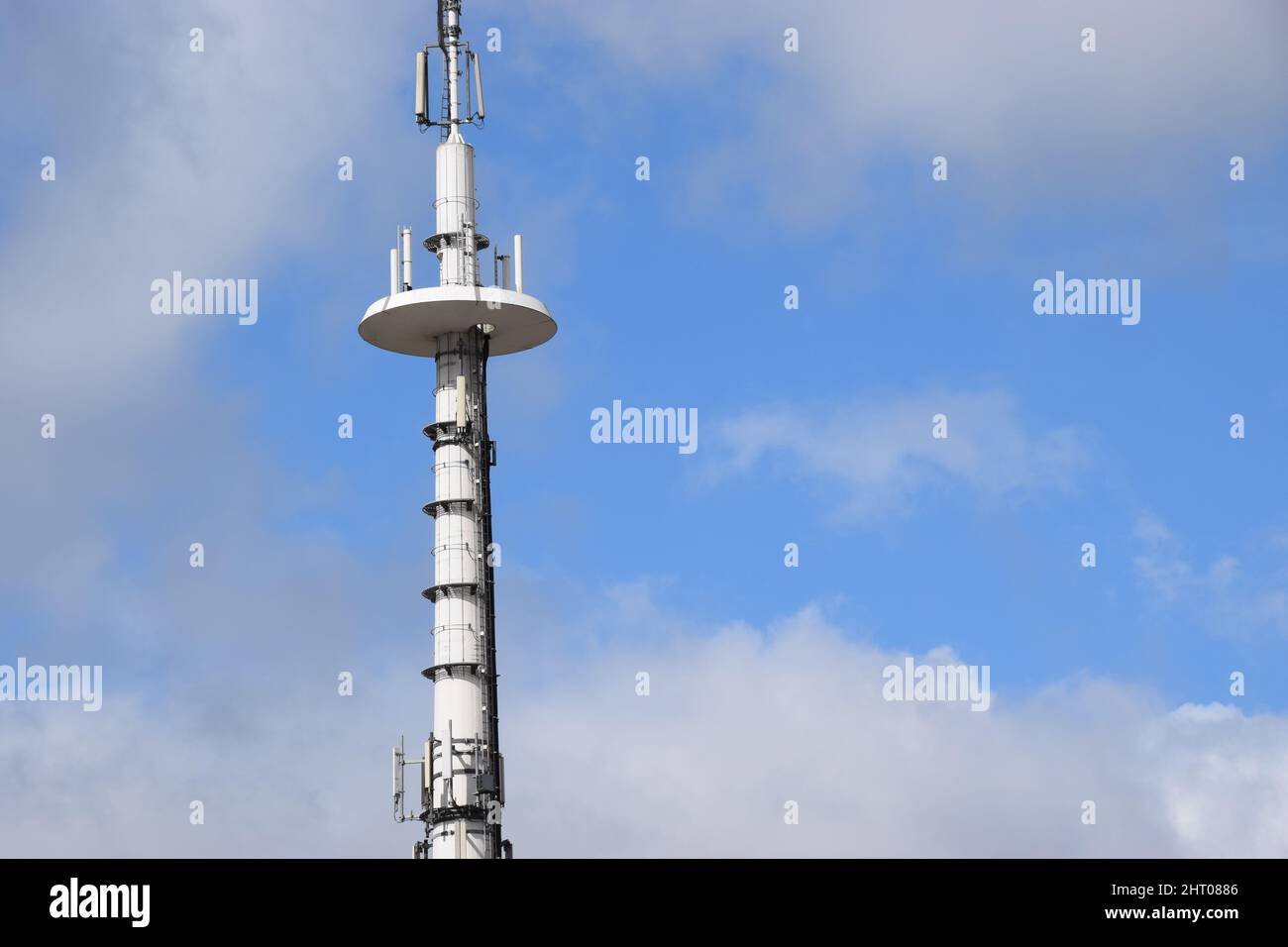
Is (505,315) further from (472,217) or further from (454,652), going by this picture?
(454,652)

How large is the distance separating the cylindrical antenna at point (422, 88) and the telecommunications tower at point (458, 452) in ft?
0.16

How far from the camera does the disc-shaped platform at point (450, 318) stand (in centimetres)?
12250

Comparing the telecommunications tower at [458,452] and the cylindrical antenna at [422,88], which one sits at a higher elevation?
the cylindrical antenna at [422,88]

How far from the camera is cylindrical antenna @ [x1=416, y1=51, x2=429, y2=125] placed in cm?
12850

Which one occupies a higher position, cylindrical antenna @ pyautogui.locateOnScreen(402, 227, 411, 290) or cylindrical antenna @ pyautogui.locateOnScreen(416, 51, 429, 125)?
cylindrical antenna @ pyautogui.locateOnScreen(416, 51, 429, 125)

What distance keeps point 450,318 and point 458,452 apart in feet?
20.4

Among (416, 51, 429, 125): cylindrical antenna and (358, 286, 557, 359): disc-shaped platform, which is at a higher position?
(416, 51, 429, 125): cylindrical antenna

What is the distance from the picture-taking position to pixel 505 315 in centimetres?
12350

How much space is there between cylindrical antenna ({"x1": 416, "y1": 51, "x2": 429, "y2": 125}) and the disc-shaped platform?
10.1m

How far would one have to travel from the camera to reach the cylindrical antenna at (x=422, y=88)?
128 meters

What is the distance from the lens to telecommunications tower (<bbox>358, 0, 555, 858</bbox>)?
119 m

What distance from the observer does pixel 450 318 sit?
405ft

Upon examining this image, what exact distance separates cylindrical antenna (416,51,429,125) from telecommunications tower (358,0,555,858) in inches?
1.9
